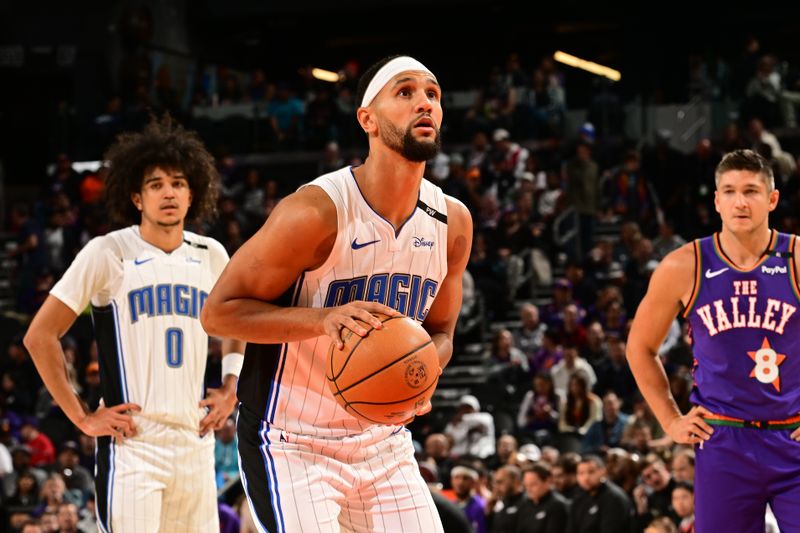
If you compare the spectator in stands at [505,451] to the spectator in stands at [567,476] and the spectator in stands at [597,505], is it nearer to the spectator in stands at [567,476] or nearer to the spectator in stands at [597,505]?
the spectator in stands at [567,476]

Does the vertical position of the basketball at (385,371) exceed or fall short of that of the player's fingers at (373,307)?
it falls short

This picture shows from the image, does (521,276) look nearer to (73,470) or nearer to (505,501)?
(505,501)

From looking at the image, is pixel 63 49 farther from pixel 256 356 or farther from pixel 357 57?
pixel 256 356

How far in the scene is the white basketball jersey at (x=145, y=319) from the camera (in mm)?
5941

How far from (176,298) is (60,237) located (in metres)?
13.7

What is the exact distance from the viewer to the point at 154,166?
249 inches

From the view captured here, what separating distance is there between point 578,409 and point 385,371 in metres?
9.34

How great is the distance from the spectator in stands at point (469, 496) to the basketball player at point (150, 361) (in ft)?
18.5

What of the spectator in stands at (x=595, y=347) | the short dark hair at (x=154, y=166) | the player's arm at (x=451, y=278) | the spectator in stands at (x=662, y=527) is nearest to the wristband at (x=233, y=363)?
the short dark hair at (x=154, y=166)

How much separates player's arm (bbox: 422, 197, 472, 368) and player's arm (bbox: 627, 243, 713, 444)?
1.30m

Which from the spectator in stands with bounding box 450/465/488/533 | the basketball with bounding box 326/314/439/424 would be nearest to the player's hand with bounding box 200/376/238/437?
the basketball with bounding box 326/314/439/424

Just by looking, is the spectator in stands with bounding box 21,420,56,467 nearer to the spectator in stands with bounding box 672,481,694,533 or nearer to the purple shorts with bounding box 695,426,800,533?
the spectator in stands with bounding box 672,481,694,533

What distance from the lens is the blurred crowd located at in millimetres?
11320

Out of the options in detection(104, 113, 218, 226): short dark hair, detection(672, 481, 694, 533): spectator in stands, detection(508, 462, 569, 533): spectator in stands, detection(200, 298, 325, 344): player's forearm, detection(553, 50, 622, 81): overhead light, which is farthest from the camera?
detection(553, 50, 622, 81): overhead light
